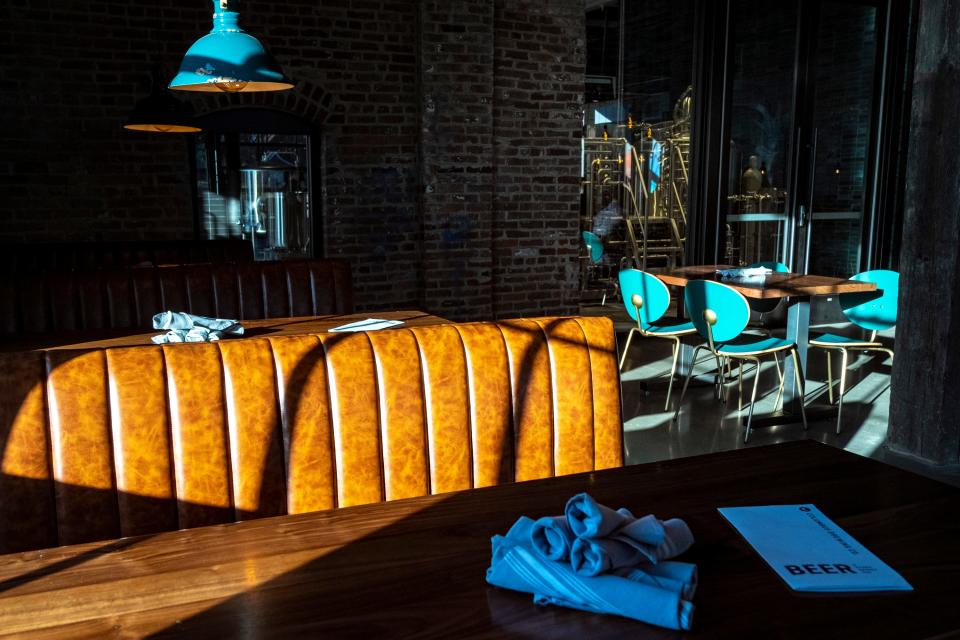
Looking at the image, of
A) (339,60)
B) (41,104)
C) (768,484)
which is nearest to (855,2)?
(339,60)

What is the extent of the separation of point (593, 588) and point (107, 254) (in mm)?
5256

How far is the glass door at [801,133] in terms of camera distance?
823 cm

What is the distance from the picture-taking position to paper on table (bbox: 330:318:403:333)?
141 inches

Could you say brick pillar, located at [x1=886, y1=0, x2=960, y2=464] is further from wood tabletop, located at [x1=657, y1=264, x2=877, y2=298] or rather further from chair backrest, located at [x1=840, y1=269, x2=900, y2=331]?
chair backrest, located at [x1=840, y1=269, x2=900, y2=331]

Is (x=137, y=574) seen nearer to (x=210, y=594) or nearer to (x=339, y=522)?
(x=210, y=594)

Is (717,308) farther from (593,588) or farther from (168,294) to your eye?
(593,588)

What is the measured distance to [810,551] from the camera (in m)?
1.47

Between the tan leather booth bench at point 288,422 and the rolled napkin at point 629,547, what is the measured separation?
3.72 feet

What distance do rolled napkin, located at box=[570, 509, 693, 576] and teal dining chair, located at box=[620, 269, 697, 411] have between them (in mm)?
4199

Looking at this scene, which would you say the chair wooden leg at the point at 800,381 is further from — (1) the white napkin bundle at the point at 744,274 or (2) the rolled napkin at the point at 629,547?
(2) the rolled napkin at the point at 629,547

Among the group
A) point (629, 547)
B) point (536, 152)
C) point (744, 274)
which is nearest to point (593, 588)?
point (629, 547)

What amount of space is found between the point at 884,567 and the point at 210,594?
3.73 feet

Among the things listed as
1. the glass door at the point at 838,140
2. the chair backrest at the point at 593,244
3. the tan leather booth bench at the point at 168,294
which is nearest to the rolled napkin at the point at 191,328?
the tan leather booth bench at the point at 168,294

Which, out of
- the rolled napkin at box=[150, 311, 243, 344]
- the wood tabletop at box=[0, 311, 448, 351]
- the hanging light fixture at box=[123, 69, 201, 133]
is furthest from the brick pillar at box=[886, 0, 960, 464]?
the hanging light fixture at box=[123, 69, 201, 133]
